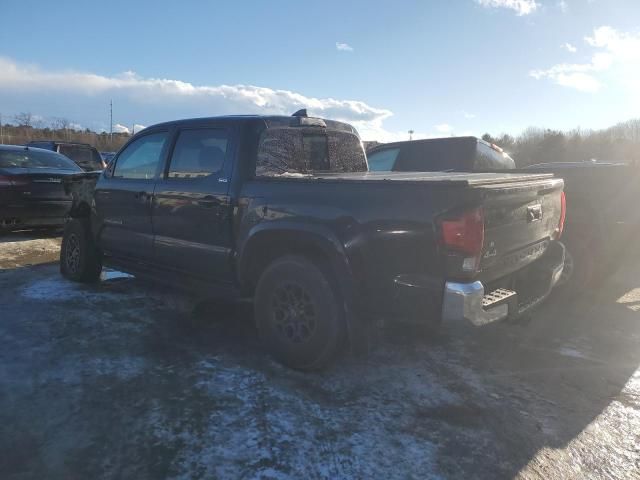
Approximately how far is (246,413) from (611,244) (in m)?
4.46

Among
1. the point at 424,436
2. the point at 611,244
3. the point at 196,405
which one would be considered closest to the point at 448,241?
the point at 424,436

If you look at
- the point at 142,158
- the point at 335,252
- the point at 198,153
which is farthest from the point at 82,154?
the point at 335,252

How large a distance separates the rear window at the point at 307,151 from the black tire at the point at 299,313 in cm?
89

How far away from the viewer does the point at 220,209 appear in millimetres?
3834

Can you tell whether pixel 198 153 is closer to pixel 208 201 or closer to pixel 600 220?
pixel 208 201

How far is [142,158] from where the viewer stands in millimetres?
4852

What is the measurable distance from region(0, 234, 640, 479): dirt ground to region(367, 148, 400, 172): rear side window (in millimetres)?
3874

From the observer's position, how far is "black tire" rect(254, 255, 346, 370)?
3277 millimetres

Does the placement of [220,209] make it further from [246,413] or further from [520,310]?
[520,310]

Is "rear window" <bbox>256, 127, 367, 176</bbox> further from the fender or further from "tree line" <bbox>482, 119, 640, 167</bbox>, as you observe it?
"tree line" <bbox>482, 119, 640, 167</bbox>

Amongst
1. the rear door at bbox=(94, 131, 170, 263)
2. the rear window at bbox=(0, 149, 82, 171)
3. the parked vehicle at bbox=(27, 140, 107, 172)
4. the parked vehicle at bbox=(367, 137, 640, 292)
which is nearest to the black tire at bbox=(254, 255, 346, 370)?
the rear door at bbox=(94, 131, 170, 263)

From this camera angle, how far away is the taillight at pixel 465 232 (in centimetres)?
269

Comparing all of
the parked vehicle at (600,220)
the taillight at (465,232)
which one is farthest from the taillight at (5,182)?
the parked vehicle at (600,220)

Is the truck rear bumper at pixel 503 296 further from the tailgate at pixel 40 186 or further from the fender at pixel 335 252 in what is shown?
the tailgate at pixel 40 186
